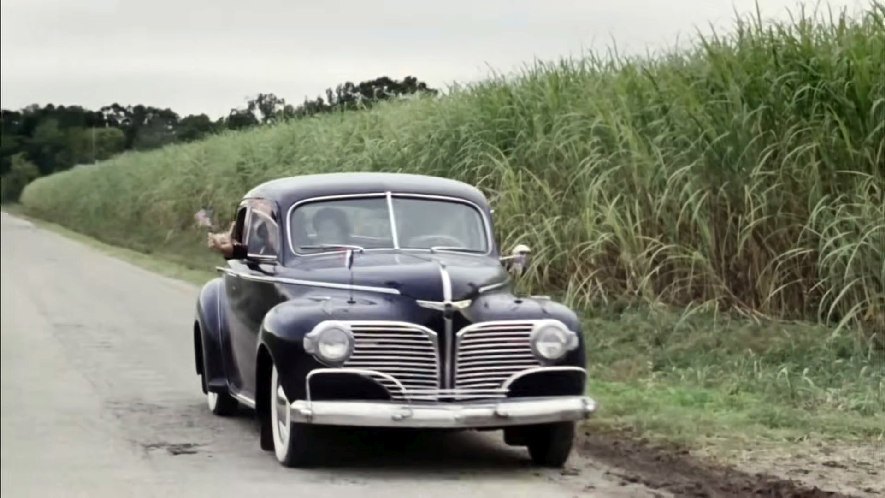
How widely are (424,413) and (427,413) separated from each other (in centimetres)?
1

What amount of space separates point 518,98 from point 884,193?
5.56m

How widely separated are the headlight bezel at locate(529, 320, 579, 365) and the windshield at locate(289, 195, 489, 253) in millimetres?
1339

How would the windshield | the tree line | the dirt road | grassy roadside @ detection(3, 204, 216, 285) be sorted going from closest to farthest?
the tree line, the dirt road, the windshield, grassy roadside @ detection(3, 204, 216, 285)

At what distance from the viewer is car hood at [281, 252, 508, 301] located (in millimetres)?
7082

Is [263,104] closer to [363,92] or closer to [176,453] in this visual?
[176,453]

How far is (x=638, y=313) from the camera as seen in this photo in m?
11.4

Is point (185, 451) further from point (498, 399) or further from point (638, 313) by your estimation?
point (638, 313)

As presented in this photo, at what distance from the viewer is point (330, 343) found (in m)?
6.79

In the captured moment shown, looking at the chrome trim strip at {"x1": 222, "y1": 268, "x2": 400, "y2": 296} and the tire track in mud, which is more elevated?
the chrome trim strip at {"x1": 222, "y1": 268, "x2": 400, "y2": 296}

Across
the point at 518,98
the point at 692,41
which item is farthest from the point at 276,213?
the point at 518,98

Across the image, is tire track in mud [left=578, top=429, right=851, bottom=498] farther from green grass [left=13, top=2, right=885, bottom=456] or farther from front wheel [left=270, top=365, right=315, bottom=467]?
front wheel [left=270, top=365, right=315, bottom=467]

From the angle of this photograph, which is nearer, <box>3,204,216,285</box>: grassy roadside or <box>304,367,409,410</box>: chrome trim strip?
<box>304,367,409,410</box>: chrome trim strip

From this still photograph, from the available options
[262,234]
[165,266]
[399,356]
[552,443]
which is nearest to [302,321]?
[399,356]

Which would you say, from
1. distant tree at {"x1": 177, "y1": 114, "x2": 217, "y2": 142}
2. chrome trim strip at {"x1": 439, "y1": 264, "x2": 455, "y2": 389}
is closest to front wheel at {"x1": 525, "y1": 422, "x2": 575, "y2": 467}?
chrome trim strip at {"x1": 439, "y1": 264, "x2": 455, "y2": 389}
